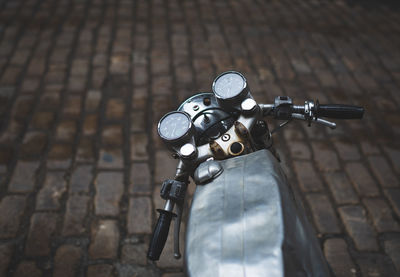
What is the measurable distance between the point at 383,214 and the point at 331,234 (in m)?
0.49

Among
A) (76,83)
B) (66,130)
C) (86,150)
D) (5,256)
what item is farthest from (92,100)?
(5,256)

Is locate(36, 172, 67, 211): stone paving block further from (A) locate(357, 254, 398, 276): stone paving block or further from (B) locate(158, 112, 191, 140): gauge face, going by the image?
(A) locate(357, 254, 398, 276): stone paving block

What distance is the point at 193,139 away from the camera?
1436mm

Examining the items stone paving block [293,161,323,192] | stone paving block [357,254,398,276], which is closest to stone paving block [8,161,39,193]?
stone paving block [293,161,323,192]

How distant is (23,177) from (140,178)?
0.95 meters

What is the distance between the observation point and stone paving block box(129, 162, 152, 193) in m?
3.01

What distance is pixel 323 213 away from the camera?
2871 mm

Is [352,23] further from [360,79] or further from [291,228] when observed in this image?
[291,228]

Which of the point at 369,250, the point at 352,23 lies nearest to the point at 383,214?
the point at 369,250

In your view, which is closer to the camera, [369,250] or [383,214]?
[369,250]

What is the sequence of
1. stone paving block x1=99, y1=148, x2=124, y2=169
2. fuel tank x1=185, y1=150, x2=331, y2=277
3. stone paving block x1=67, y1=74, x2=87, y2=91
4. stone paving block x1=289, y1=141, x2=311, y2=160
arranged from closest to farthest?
fuel tank x1=185, y1=150, x2=331, y2=277
stone paving block x1=99, y1=148, x2=124, y2=169
stone paving block x1=289, y1=141, x2=311, y2=160
stone paving block x1=67, y1=74, x2=87, y2=91

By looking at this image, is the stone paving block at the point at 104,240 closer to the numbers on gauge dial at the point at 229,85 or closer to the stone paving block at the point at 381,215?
the numbers on gauge dial at the point at 229,85

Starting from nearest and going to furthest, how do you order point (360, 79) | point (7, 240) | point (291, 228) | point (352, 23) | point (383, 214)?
point (291, 228), point (7, 240), point (383, 214), point (360, 79), point (352, 23)

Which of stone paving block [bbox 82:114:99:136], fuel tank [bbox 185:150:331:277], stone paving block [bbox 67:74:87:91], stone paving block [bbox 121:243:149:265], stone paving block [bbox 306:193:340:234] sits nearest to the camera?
fuel tank [bbox 185:150:331:277]
